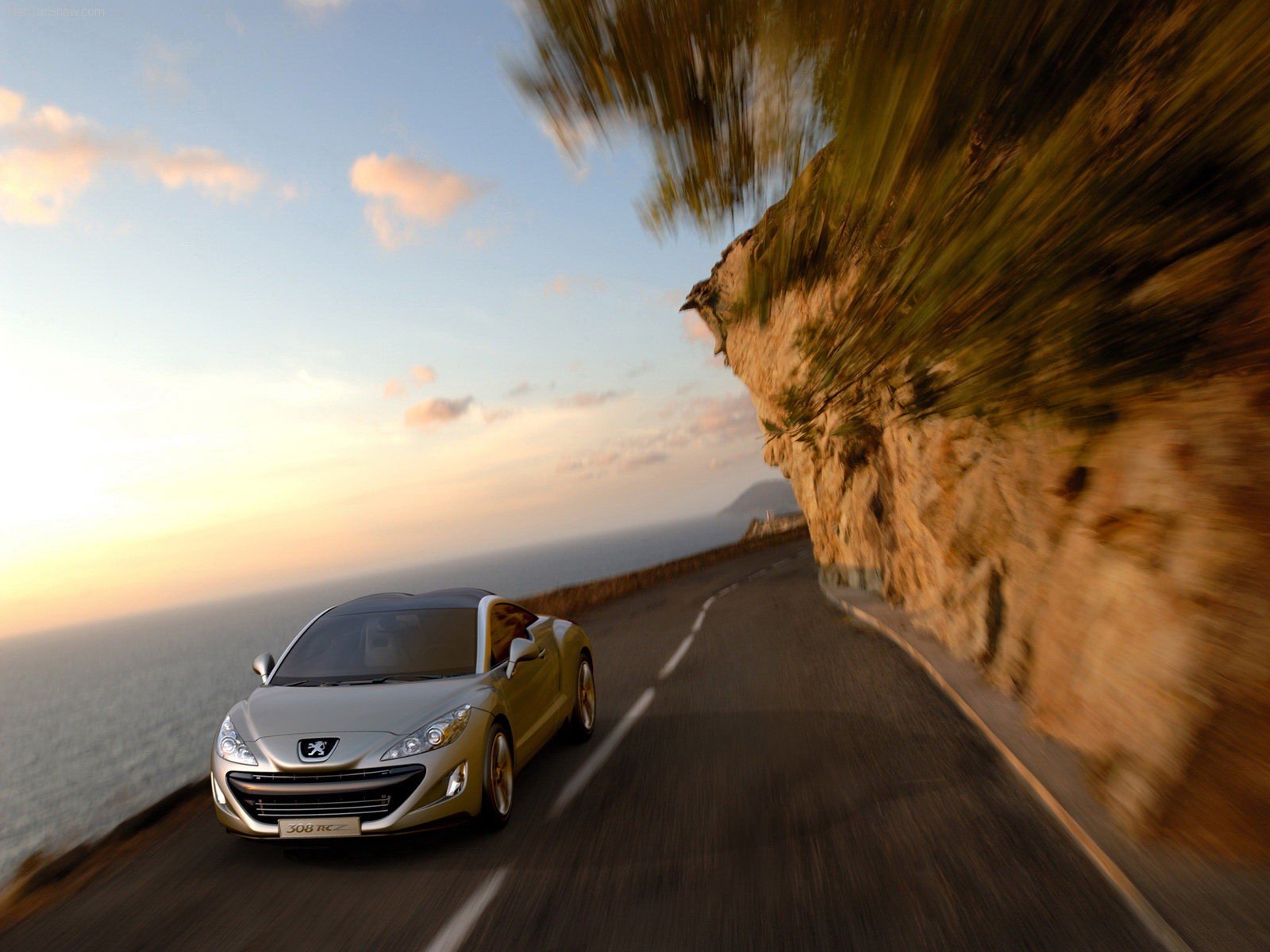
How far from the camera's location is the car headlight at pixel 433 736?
489 cm

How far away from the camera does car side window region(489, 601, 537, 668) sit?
20.7 ft

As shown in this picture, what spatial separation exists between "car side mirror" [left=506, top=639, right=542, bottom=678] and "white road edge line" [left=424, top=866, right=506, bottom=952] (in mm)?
1758

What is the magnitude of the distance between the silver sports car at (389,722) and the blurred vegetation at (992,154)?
133 inches

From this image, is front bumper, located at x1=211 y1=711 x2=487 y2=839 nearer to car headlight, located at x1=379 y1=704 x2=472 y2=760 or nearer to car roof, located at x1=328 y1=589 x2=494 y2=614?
car headlight, located at x1=379 y1=704 x2=472 y2=760

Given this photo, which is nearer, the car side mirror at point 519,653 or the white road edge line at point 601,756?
the white road edge line at point 601,756

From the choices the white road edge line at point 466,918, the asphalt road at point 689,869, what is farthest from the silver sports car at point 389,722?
the white road edge line at point 466,918

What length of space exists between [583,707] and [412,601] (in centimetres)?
192

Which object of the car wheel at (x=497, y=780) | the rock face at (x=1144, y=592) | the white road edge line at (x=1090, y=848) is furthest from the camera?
the car wheel at (x=497, y=780)

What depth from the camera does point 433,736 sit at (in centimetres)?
504

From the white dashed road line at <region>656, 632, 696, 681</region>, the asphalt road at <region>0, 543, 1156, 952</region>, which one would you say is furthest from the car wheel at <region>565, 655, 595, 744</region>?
the white dashed road line at <region>656, 632, 696, 681</region>

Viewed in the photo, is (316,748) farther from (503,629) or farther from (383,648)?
(503,629)

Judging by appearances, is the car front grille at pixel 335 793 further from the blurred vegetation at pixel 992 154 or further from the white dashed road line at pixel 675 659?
the white dashed road line at pixel 675 659

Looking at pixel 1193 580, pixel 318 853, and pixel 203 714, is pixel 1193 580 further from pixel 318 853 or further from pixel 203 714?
pixel 203 714

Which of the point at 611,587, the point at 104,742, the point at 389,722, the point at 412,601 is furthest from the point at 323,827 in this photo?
the point at 104,742
